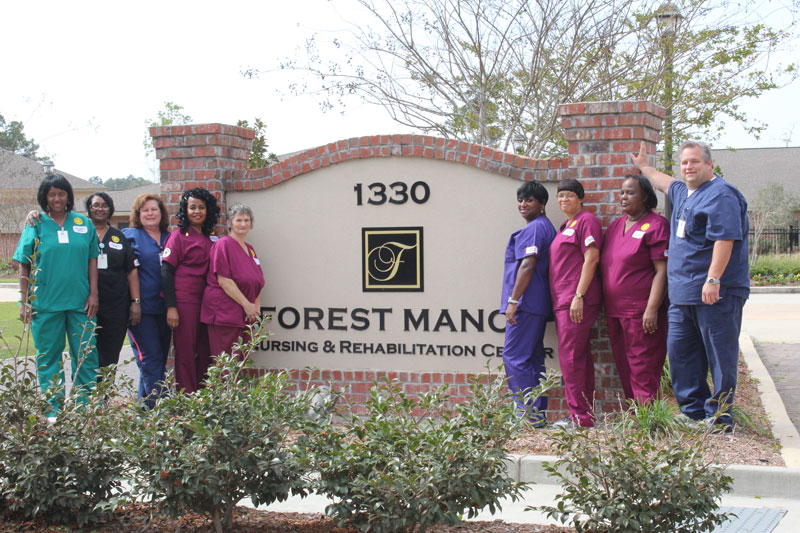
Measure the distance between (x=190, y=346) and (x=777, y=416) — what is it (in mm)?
4913

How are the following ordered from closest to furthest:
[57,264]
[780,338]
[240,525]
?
[240,525], [57,264], [780,338]

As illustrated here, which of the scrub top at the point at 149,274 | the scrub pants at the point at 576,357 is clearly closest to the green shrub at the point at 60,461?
the scrub top at the point at 149,274

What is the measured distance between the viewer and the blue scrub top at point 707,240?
5.71 m

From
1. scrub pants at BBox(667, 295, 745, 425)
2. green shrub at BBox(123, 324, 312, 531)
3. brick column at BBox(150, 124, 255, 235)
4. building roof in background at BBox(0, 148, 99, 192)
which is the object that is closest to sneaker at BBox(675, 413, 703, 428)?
scrub pants at BBox(667, 295, 745, 425)

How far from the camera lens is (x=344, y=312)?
7.50 m

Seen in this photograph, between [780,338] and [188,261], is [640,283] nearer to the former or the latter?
[188,261]

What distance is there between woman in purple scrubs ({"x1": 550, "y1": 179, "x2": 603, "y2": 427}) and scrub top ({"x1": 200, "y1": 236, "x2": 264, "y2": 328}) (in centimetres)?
258

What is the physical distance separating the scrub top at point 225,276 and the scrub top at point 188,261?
99 millimetres

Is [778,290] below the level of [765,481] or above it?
below

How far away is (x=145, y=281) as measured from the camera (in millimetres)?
7211

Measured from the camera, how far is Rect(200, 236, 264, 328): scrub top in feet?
23.0

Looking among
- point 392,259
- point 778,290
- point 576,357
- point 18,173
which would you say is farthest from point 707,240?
point 18,173

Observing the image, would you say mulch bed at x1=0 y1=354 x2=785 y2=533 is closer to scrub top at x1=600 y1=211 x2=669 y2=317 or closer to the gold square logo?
scrub top at x1=600 y1=211 x2=669 y2=317

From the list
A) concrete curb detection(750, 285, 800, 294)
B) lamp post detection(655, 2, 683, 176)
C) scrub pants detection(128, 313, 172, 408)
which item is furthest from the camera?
concrete curb detection(750, 285, 800, 294)
